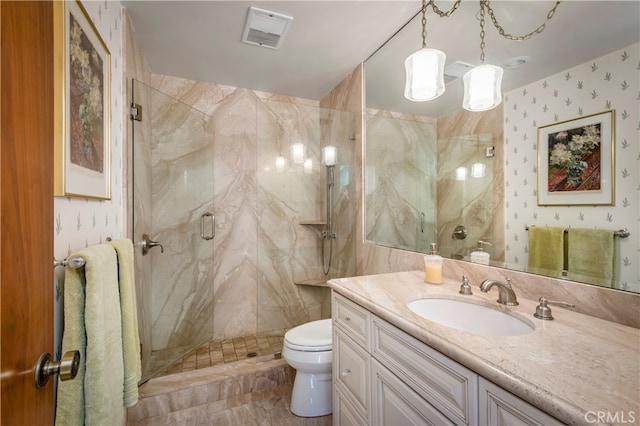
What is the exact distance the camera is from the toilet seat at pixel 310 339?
5.45 ft

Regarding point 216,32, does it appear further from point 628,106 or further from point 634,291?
point 634,291

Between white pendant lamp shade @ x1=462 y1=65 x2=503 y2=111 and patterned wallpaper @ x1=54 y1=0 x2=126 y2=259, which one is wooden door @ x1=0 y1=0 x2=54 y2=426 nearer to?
patterned wallpaper @ x1=54 y1=0 x2=126 y2=259

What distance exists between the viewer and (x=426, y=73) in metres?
1.40

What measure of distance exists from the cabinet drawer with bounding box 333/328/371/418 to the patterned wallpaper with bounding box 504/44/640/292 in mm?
760

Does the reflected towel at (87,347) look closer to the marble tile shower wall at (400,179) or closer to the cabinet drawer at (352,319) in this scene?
the cabinet drawer at (352,319)

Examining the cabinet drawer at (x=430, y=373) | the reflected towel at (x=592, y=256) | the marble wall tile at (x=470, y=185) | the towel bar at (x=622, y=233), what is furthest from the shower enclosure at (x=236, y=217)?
the towel bar at (x=622, y=233)

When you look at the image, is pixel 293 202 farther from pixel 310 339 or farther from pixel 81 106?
pixel 81 106

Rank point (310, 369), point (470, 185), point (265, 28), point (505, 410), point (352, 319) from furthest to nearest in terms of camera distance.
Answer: point (265, 28)
point (310, 369)
point (470, 185)
point (352, 319)
point (505, 410)

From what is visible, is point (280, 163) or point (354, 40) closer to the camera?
point (354, 40)

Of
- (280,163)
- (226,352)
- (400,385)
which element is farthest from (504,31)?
(226,352)

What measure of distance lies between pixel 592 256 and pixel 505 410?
0.67 m

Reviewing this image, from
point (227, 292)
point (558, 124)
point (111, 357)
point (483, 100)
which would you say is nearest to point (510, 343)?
point (558, 124)

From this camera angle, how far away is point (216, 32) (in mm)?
1881

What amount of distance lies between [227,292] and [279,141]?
152 cm
